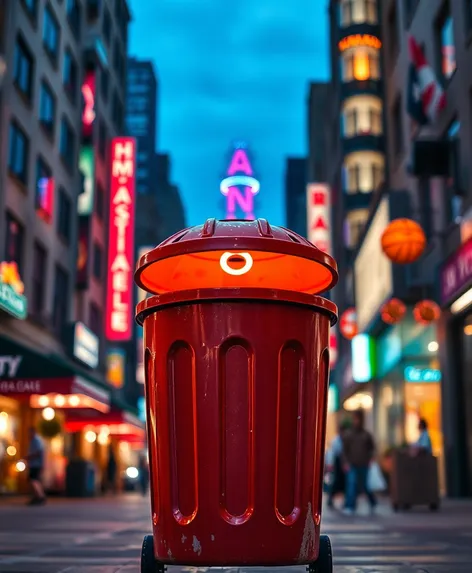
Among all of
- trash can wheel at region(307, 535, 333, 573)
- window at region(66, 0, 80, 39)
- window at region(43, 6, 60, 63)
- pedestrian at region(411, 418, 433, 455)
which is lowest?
trash can wheel at region(307, 535, 333, 573)

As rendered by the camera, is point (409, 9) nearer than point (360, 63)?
Yes

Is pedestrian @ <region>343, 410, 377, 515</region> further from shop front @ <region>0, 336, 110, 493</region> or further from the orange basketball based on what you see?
shop front @ <region>0, 336, 110, 493</region>

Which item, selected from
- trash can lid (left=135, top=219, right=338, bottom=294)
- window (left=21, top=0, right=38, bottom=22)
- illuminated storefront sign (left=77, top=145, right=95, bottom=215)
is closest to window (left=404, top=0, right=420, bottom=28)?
window (left=21, top=0, right=38, bottom=22)

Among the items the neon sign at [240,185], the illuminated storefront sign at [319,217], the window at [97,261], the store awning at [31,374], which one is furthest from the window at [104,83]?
the store awning at [31,374]

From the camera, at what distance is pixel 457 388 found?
1959 centimetres

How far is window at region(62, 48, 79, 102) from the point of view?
1237 inches

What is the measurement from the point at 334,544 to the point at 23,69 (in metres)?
20.6

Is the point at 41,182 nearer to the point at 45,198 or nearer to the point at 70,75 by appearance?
the point at 45,198

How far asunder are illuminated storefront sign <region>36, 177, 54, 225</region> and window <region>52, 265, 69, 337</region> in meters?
2.65

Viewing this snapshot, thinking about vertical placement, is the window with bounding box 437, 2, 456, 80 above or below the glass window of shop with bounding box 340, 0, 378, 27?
below

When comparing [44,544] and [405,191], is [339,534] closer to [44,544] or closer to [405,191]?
[44,544]

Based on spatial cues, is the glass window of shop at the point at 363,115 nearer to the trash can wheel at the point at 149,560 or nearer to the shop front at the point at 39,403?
the shop front at the point at 39,403

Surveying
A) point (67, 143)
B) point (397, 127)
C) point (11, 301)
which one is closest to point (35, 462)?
point (11, 301)

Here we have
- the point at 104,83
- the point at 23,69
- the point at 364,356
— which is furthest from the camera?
the point at 104,83
